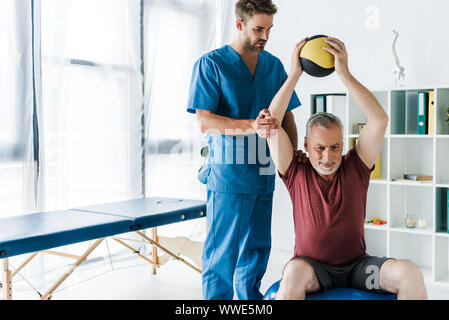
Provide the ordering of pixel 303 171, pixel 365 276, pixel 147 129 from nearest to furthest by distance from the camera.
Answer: pixel 365 276, pixel 303 171, pixel 147 129

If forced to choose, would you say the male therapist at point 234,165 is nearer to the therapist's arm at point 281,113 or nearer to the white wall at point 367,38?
the therapist's arm at point 281,113

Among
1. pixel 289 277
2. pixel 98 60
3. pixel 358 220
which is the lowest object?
pixel 289 277

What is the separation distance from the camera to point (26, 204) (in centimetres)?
275

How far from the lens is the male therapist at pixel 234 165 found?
6.40 feet

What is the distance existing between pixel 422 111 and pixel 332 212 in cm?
158

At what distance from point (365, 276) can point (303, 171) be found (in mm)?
400

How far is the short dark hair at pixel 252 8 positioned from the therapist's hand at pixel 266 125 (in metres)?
0.40

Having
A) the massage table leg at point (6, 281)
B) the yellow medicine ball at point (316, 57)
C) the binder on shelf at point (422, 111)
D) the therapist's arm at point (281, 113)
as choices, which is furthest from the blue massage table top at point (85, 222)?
the binder on shelf at point (422, 111)

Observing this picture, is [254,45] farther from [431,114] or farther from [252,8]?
[431,114]

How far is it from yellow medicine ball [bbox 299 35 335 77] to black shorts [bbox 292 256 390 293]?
632 millimetres

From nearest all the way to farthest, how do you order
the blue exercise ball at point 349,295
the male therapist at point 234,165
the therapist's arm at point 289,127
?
the blue exercise ball at point 349,295 → the male therapist at point 234,165 → the therapist's arm at point 289,127
